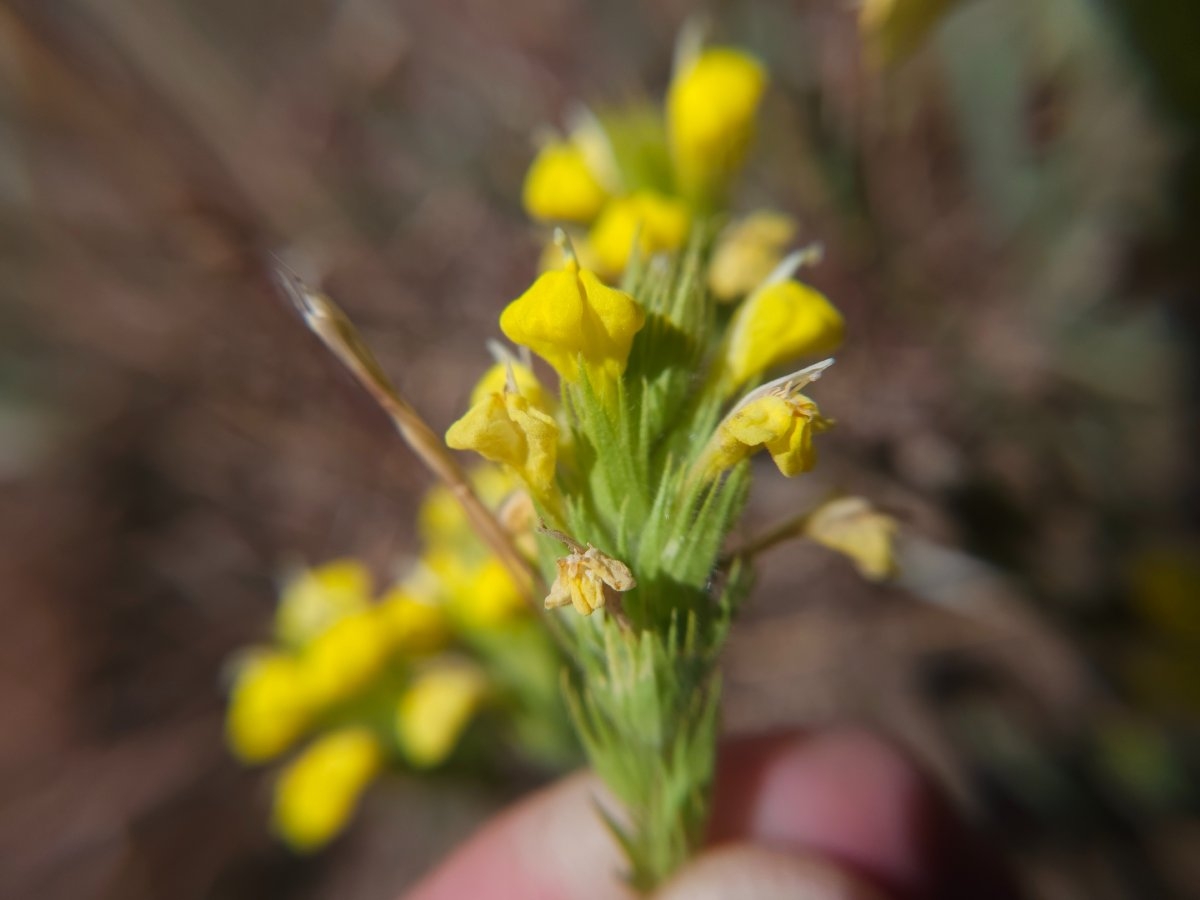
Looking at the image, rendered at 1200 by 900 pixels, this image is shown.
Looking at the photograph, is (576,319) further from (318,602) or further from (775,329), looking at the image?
(318,602)

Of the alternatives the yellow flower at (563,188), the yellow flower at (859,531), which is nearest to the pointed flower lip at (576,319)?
the yellow flower at (859,531)

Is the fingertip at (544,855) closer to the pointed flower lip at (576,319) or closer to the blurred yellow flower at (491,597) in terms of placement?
the blurred yellow flower at (491,597)

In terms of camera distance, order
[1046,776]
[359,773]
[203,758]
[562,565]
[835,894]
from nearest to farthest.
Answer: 1. [562,565]
2. [835,894]
3. [359,773]
4. [1046,776]
5. [203,758]

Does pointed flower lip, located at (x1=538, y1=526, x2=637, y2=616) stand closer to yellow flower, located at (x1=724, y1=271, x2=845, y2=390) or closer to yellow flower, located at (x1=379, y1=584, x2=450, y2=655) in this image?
yellow flower, located at (x1=724, y1=271, x2=845, y2=390)

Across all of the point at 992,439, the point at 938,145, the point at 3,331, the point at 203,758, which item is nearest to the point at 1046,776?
the point at 992,439

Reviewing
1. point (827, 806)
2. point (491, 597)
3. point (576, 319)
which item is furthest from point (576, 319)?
point (827, 806)

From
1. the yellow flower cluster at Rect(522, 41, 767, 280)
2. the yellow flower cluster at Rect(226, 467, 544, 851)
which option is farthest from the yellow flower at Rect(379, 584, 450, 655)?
the yellow flower cluster at Rect(522, 41, 767, 280)

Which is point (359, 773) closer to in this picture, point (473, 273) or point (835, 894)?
point (835, 894)
